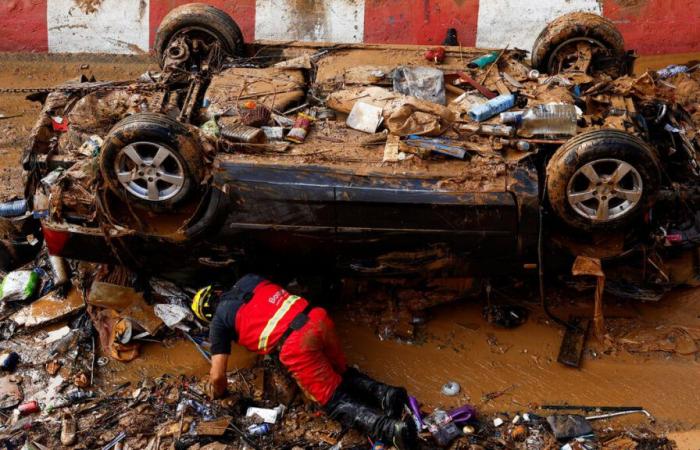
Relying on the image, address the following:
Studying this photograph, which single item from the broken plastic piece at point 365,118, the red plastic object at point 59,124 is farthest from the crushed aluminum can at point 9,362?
the broken plastic piece at point 365,118

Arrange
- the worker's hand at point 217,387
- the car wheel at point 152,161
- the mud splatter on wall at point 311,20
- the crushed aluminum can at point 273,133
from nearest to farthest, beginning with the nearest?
the car wheel at point 152,161
the worker's hand at point 217,387
the crushed aluminum can at point 273,133
the mud splatter on wall at point 311,20

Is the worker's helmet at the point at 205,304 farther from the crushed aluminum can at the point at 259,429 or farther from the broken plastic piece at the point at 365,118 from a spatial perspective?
the broken plastic piece at the point at 365,118

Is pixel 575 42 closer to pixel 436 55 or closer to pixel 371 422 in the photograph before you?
pixel 436 55

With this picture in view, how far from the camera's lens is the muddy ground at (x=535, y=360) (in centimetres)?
517

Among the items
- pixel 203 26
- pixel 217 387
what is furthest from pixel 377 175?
pixel 203 26

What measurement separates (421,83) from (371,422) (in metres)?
2.57

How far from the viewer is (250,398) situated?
5273 millimetres

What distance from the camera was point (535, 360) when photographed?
17.9 feet

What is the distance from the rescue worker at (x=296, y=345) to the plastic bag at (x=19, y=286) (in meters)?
1.92

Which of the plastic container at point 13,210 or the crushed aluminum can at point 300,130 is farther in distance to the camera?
the plastic container at point 13,210

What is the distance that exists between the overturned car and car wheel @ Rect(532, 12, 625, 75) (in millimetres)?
71

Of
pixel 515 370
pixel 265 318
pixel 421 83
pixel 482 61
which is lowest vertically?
pixel 515 370

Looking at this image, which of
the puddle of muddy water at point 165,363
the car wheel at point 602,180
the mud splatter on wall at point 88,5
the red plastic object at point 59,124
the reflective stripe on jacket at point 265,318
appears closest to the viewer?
the car wheel at point 602,180

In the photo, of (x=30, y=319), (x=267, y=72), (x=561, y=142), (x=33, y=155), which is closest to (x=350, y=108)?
(x=267, y=72)
